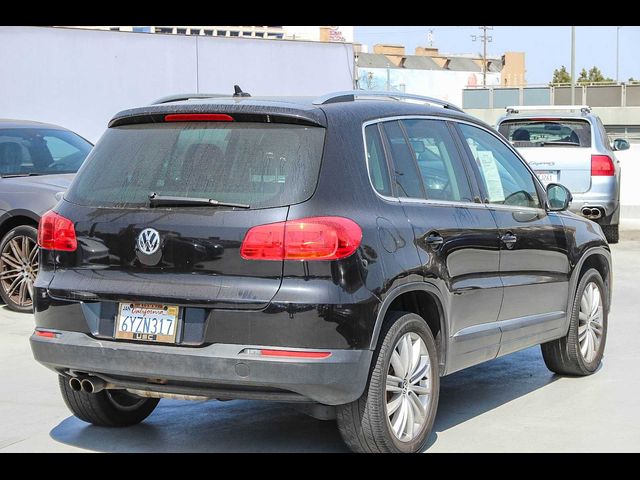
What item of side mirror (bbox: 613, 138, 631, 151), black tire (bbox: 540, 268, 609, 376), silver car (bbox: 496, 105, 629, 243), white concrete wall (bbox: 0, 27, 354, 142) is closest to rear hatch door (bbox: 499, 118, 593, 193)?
silver car (bbox: 496, 105, 629, 243)

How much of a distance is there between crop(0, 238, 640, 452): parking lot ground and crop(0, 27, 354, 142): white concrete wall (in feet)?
46.9

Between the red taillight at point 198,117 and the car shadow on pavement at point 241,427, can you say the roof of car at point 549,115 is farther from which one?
the red taillight at point 198,117

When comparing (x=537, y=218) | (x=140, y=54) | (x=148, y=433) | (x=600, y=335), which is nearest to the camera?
(x=148, y=433)

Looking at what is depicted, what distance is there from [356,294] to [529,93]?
82.6 metres

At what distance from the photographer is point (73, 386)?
5.57 m

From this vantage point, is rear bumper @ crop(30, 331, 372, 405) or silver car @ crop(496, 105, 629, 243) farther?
silver car @ crop(496, 105, 629, 243)

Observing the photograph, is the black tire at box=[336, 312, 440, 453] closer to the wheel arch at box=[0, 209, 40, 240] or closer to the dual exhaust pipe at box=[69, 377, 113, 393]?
the dual exhaust pipe at box=[69, 377, 113, 393]

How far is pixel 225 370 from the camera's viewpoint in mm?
4996

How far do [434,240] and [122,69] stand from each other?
59.3 feet

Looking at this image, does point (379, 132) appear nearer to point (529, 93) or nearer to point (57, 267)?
point (57, 267)

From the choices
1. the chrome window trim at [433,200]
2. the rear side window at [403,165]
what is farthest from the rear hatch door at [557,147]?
the rear side window at [403,165]

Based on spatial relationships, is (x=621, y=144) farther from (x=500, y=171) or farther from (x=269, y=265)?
(x=269, y=265)

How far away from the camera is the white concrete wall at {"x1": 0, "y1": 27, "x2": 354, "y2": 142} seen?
21562mm
